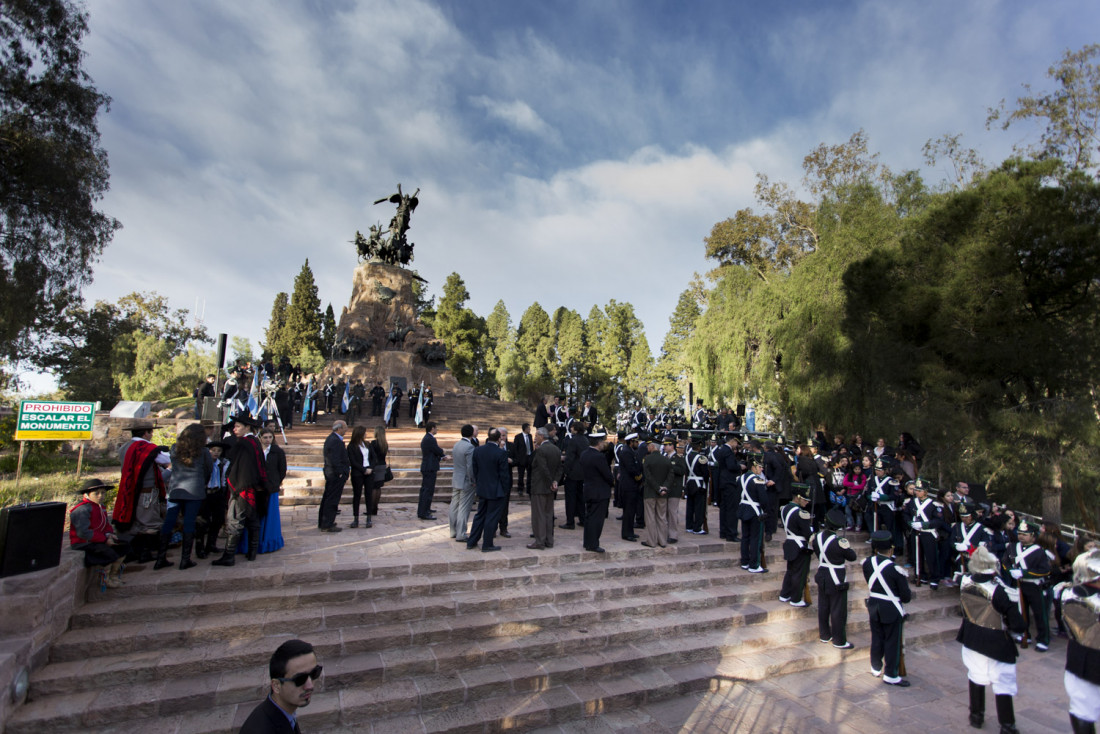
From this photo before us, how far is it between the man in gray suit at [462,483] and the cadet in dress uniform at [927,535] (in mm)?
6792

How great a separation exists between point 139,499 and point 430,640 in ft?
11.5

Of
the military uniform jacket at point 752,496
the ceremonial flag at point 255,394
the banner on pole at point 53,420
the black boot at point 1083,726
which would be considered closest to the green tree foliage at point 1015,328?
the military uniform jacket at point 752,496

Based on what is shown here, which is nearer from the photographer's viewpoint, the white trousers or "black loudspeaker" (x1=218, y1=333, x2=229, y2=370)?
the white trousers

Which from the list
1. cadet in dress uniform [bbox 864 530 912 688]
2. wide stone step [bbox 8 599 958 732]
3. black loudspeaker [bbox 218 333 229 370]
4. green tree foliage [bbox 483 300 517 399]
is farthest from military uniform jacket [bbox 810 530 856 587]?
green tree foliage [bbox 483 300 517 399]

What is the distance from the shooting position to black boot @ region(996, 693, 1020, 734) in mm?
4410

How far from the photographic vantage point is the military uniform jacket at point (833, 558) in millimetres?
5738

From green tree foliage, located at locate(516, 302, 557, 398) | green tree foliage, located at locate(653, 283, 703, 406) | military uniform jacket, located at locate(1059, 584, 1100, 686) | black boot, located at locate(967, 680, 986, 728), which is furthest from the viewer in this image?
green tree foliage, located at locate(516, 302, 557, 398)

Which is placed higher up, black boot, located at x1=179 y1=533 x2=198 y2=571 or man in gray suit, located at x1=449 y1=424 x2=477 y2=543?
man in gray suit, located at x1=449 y1=424 x2=477 y2=543

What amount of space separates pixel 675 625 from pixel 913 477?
768 centimetres

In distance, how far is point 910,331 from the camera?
14547 mm

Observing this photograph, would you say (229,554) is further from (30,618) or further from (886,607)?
(886,607)

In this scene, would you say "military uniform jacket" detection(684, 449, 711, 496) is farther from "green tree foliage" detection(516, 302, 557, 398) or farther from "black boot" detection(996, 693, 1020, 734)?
"green tree foliage" detection(516, 302, 557, 398)

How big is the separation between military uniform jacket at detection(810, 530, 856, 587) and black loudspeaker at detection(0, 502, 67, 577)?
287 inches

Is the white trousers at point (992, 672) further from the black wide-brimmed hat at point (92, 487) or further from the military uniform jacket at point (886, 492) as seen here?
the black wide-brimmed hat at point (92, 487)
